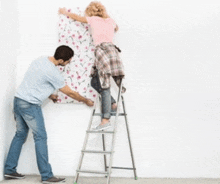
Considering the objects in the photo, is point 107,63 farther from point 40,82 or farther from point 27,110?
point 27,110

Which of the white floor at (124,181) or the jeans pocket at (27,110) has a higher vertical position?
the jeans pocket at (27,110)

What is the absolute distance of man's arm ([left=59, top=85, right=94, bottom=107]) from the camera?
356cm

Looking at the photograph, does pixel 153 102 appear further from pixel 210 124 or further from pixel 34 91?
pixel 34 91

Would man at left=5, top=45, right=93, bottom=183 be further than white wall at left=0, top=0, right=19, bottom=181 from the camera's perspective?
No

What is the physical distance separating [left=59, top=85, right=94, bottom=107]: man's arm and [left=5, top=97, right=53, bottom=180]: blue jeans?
373mm

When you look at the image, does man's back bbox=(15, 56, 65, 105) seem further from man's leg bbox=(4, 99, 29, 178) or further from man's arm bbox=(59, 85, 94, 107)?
man's leg bbox=(4, 99, 29, 178)

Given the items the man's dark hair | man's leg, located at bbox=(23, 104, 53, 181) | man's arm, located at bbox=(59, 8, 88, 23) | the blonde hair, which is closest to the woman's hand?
man's arm, located at bbox=(59, 8, 88, 23)

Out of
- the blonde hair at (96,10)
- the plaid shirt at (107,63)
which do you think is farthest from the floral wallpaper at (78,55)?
the plaid shirt at (107,63)

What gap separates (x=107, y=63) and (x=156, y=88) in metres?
0.77

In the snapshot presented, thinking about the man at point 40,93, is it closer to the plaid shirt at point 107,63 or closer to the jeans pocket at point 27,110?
the jeans pocket at point 27,110

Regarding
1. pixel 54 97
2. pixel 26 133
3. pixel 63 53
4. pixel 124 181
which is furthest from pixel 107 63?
pixel 124 181

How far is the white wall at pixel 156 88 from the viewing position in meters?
3.86

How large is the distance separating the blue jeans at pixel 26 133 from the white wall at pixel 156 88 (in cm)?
27

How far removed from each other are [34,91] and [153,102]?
4.82ft
